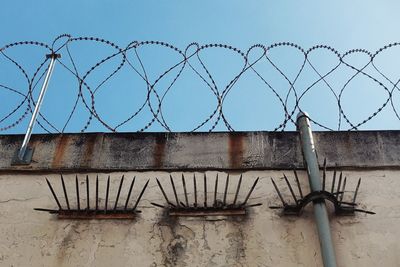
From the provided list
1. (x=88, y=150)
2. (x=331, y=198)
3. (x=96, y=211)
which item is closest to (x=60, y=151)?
(x=88, y=150)

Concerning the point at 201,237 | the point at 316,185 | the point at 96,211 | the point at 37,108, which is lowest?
the point at 201,237

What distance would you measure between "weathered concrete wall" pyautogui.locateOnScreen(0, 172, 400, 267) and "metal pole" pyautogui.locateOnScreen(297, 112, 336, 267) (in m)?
0.12

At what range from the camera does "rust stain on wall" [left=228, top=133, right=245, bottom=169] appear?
486 centimetres

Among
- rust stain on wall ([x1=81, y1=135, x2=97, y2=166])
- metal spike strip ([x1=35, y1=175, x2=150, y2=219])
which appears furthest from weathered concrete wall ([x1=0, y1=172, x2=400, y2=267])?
rust stain on wall ([x1=81, y1=135, x2=97, y2=166])

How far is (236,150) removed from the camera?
4945 mm

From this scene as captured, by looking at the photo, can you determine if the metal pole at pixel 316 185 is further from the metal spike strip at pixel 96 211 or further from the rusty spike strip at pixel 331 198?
the metal spike strip at pixel 96 211

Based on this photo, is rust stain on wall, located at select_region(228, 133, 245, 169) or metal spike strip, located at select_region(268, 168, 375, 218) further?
rust stain on wall, located at select_region(228, 133, 245, 169)

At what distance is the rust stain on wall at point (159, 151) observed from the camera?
4.89 m

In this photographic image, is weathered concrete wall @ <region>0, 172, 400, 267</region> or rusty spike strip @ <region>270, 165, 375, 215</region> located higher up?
rusty spike strip @ <region>270, 165, 375, 215</region>

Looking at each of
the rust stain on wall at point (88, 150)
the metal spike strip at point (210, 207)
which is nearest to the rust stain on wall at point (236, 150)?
the metal spike strip at point (210, 207)

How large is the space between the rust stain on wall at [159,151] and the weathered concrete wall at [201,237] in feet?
0.95

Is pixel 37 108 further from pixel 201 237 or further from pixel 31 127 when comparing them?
pixel 201 237

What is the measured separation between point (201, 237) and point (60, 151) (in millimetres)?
1428

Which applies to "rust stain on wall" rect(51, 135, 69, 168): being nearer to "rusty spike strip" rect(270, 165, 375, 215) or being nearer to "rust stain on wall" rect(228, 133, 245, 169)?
"rust stain on wall" rect(228, 133, 245, 169)
